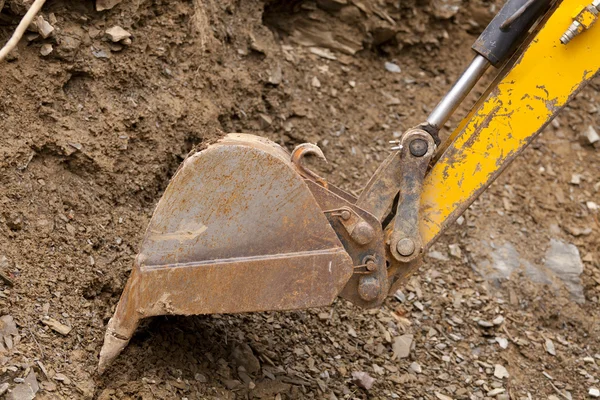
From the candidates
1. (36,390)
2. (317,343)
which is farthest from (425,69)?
(36,390)

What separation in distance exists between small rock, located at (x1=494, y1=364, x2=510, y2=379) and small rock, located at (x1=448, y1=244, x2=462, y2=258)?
0.80 metres

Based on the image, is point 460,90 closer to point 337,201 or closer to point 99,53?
point 337,201

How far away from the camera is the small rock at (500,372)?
4121mm

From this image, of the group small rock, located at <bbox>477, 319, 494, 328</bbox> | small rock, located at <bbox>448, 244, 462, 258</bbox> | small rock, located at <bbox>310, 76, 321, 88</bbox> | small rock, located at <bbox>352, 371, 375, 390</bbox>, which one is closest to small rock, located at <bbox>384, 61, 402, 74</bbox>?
small rock, located at <bbox>310, 76, 321, 88</bbox>

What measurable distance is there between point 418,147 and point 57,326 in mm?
1522

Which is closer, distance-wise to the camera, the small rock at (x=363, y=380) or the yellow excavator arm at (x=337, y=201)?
the yellow excavator arm at (x=337, y=201)

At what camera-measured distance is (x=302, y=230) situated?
301 cm

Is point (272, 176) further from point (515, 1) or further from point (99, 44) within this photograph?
point (99, 44)

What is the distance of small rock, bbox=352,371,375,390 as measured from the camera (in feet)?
12.3

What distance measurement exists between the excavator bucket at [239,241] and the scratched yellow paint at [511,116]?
44 centimetres

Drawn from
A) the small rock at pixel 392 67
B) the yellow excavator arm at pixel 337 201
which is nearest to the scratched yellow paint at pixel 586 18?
the yellow excavator arm at pixel 337 201

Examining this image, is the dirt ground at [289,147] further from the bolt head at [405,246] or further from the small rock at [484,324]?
the bolt head at [405,246]

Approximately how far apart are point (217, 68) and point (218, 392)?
2001 mm

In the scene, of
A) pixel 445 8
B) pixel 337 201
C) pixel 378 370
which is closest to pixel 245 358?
pixel 378 370
